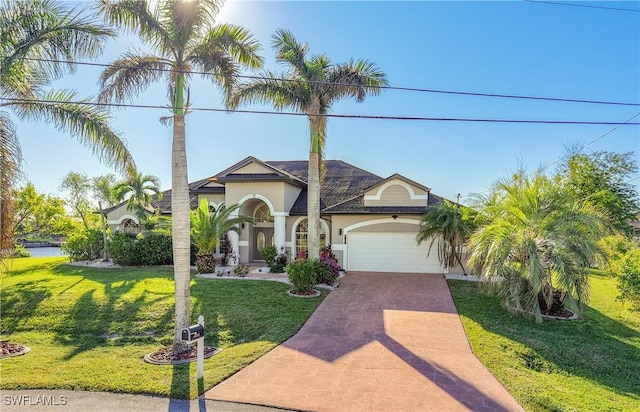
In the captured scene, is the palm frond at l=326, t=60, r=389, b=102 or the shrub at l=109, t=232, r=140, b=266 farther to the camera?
the shrub at l=109, t=232, r=140, b=266

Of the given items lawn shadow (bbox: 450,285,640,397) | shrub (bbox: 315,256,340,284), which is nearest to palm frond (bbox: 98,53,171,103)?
shrub (bbox: 315,256,340,284)

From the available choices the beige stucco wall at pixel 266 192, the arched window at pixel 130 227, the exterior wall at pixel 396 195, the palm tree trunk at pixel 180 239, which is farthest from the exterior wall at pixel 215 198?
the palm tree trunk at pixel 180 239

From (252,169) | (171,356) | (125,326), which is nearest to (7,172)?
(125,326)

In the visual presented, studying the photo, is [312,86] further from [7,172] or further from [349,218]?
[7,172]

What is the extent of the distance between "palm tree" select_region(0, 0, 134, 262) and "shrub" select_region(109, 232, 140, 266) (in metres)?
11.8

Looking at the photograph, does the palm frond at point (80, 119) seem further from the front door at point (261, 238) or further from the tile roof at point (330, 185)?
the front door at point (261, 238)

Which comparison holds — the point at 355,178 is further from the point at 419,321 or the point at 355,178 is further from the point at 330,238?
the point at 419,321

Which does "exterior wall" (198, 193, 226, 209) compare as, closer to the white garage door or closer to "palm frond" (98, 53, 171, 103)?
the white garage door

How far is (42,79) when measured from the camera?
9633mm

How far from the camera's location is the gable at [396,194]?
18719 millimetres

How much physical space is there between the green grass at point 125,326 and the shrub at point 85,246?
5.86m

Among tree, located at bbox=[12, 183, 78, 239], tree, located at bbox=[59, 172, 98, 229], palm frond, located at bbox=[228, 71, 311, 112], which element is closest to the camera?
palm frond, located at bbox=[228, 71, 311, 112]

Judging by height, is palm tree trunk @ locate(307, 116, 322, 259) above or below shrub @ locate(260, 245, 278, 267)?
above

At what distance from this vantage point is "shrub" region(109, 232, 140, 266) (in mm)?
20172
